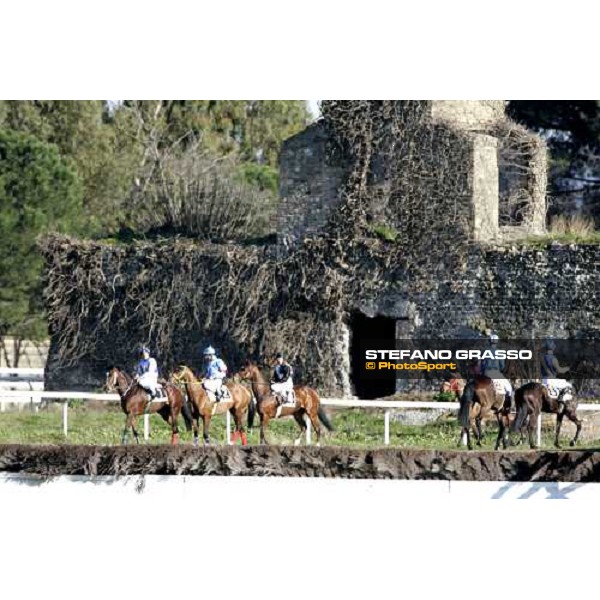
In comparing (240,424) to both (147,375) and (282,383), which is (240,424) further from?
(147,375)

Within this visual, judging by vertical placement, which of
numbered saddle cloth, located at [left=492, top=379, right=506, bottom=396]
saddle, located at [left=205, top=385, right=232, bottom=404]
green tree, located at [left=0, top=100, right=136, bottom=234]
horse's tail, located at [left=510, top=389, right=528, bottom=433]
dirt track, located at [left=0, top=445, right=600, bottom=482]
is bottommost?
dirt track, located at [left=0, top=445, right=600, bottom=482]

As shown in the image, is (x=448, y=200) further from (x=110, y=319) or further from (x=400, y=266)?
(x=110, y=319)

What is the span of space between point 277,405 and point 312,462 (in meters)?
1.74

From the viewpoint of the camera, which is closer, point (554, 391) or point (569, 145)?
point (554, 391)

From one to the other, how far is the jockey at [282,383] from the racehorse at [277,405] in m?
0.09

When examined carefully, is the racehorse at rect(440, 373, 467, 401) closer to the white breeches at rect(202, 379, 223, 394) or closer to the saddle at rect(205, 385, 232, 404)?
the saddle at rect(205, 385, 232, 404)

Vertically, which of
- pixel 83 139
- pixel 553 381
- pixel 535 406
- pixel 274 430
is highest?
pixel 83 139

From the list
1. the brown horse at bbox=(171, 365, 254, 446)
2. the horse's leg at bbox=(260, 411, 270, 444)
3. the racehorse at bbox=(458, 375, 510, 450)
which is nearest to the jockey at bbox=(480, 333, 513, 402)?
the racehorse at bbox=(458, 375, 510, 450)

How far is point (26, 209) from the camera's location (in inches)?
1844

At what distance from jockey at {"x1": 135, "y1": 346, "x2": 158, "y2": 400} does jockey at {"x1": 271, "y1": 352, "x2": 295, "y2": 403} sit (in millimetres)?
1738

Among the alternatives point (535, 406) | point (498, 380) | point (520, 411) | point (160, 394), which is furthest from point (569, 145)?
point (160, 394)

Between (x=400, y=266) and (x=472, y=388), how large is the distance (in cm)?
662

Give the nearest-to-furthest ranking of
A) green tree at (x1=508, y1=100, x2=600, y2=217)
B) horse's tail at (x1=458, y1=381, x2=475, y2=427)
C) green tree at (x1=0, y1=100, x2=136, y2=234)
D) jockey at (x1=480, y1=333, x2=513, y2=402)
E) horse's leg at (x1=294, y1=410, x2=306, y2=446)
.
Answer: horse's tail at (x1=458, y1=381, x2=475, y2=427)
jockey at (x1=480, y1=333, x2=513, y2=402)
horse's leg at (x1=294, y1=410, x2=306, y2=446)
green tree at (x1=508, y1=100, x2=600, y2=217)
green tree at (x1=0, y1=100, x2=136, y2=234)

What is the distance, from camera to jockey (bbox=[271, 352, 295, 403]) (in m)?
29.8
